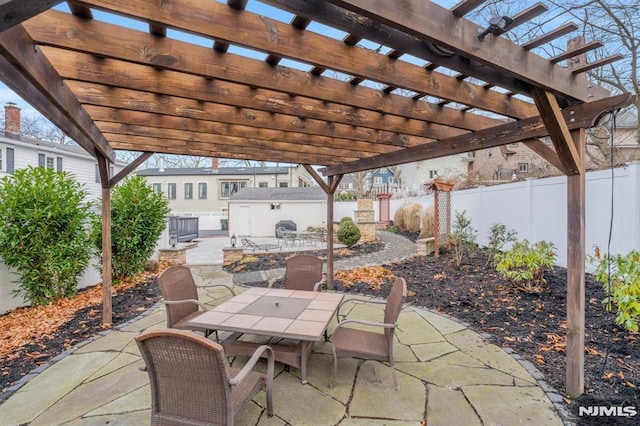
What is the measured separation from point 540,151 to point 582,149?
17.7 inches

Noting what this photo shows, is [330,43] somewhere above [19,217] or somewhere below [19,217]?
above

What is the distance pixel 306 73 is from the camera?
2592 mm

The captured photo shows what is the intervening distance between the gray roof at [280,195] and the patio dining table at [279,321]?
589 inches

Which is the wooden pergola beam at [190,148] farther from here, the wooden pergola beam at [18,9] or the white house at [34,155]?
A: the white house at [34,155]

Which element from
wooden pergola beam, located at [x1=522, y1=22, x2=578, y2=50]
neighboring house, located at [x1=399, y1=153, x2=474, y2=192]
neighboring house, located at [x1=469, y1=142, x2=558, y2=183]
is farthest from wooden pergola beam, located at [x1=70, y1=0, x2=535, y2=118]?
neighboring house, located at [x1=399, y1=153, x2=474, y2=192]

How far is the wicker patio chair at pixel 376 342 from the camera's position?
2756 mm

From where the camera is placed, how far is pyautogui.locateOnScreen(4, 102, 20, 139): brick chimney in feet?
42.5

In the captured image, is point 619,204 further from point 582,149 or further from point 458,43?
point 458,43

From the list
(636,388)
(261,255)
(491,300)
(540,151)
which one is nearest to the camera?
(636,388)

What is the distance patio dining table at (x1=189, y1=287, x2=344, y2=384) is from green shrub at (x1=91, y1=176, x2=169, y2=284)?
4003 mm

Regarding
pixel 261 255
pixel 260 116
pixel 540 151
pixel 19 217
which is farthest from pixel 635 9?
pixel 19 217

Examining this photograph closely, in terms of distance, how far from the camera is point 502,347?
3.61 meters

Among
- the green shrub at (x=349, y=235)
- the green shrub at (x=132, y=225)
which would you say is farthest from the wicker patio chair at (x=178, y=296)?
the green shrub at (x=349, y=235)

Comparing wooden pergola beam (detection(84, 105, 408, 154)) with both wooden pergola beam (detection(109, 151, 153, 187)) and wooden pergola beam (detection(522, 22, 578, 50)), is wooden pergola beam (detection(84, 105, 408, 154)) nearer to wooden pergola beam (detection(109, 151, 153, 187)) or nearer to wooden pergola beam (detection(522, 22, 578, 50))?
wooden pergola beam (detection(109, 151, 153, 187))
